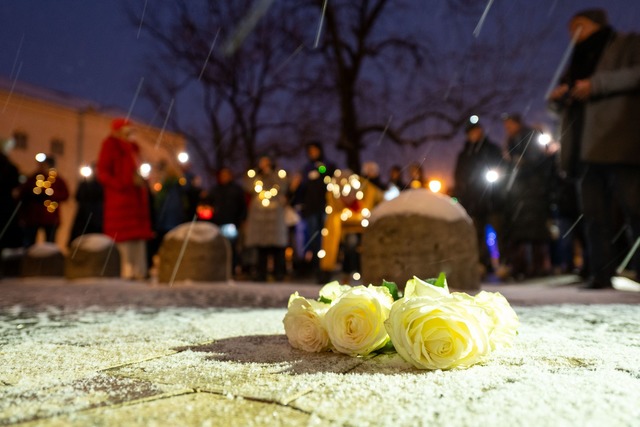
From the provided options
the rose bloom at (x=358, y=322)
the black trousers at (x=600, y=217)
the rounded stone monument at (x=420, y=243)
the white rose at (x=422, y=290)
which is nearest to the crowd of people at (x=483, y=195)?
the black trousers at (x=600, y=217)

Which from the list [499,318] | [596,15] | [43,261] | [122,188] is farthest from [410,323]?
[43,261]

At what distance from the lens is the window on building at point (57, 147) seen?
122 feet

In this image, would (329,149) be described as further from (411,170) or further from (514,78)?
(411,170)

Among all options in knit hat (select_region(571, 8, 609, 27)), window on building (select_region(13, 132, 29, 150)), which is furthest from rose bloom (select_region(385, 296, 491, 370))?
window on building (select_region(13, 132, 29, 150))

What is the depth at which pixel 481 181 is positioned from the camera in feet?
26.9

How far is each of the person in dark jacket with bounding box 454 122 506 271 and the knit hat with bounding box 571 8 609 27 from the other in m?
2.61

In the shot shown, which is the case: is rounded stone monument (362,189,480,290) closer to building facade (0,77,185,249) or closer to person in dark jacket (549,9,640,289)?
person in dark jacket (549,9,640,289)

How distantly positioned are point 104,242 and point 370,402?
8307mm

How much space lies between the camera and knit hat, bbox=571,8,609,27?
5.61m

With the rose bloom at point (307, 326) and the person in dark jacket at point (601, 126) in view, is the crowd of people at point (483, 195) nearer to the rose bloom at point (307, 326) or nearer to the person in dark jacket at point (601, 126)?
the person in dark jacket at point (601, 126)

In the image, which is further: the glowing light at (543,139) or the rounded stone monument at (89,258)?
the rounded stone monument at (89,258)

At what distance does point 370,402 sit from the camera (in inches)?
58.8

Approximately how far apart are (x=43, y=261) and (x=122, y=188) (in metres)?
3.17

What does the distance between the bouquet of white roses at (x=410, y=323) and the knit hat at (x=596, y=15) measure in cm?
455
